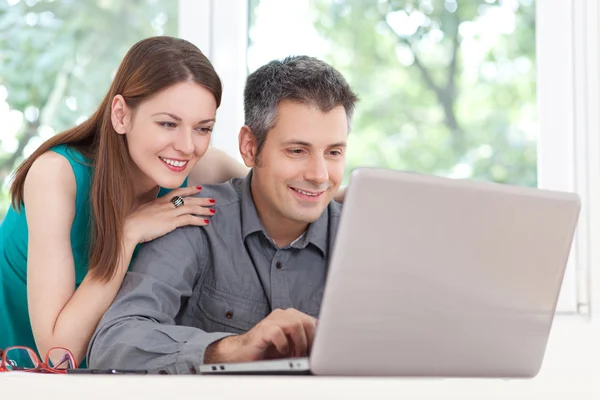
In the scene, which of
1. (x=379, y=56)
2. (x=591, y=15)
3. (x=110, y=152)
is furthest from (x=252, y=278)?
(x=591, y=15)

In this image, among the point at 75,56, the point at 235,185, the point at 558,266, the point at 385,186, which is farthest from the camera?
Answer: the point at 75,56

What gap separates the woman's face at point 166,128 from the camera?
159 centimetres

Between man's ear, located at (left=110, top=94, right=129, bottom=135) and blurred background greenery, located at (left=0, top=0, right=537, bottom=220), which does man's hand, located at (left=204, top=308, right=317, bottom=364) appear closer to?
man's ear, located at (left=110, top=94, right=129, bottom=135)

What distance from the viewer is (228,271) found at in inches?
63.4

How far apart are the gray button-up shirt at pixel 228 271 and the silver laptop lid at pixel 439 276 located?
57 centimetres

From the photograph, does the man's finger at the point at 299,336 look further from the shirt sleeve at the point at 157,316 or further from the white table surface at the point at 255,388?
the white table surface at the point at 255,388

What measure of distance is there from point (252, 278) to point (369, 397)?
2.87 ft

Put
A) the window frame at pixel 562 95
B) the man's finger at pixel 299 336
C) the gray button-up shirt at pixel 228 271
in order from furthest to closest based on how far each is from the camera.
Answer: the window frame at pixel 562 95 → the gray button-up shirt at pixel 228 271 → the man's finger at pixel 299 336

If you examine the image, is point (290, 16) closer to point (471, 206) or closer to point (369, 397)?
point (471, 206)

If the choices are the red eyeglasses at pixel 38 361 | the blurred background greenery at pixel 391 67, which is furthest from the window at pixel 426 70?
the red eyeglasses at pixel 38 361

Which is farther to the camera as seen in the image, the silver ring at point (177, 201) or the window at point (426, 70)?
the window at point (426, 70)

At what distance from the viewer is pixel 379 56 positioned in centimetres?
248

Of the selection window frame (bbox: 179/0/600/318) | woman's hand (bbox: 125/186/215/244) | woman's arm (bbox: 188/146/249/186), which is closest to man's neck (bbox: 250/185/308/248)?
woman's hand (bbox: 125/186/215/244)

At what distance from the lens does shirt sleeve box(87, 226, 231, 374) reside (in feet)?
4.00
